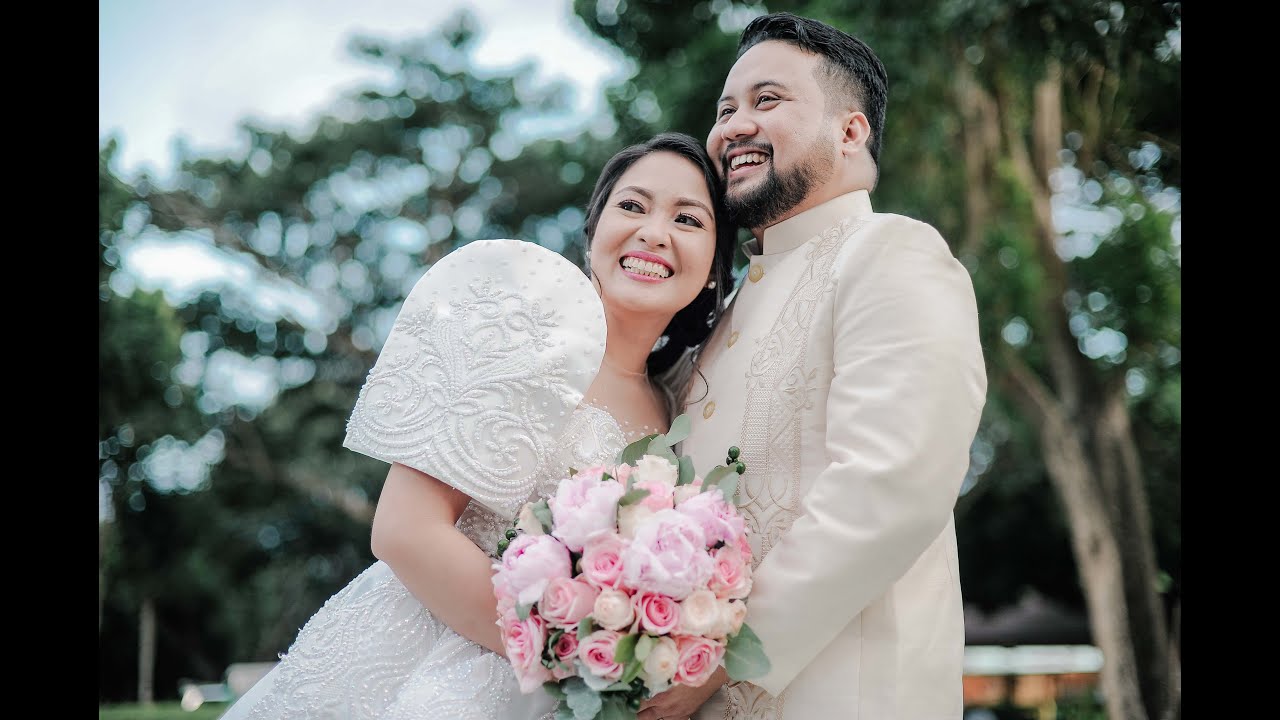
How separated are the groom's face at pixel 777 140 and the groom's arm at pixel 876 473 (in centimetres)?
53

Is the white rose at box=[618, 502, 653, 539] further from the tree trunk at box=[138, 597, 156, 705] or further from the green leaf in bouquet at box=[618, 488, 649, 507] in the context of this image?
the tree trunk at box=[138, 597, 156, 705]

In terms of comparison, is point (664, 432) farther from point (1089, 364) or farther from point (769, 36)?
point (1089, 364)

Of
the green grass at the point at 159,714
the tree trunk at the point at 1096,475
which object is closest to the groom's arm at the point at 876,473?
the green grass at the point at 159,714

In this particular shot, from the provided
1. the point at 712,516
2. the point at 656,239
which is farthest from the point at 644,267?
the point at 712,516

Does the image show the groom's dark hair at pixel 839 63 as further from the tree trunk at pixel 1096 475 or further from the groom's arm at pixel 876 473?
the tree trunk at pixel 1096 475

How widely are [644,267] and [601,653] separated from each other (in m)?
1.16

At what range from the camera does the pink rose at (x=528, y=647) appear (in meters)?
2.16

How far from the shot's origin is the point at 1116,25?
20.1ft

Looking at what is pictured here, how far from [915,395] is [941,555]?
51 cm

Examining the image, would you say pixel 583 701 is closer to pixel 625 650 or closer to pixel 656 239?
pixel 625 650

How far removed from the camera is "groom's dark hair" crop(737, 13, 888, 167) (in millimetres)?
2990

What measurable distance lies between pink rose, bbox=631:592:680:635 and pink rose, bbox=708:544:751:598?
0.11 m

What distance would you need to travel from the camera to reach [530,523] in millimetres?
2301

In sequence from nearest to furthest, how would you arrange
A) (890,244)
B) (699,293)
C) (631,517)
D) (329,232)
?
(631,517) < (890,244) < (699,293) < (329,232)
